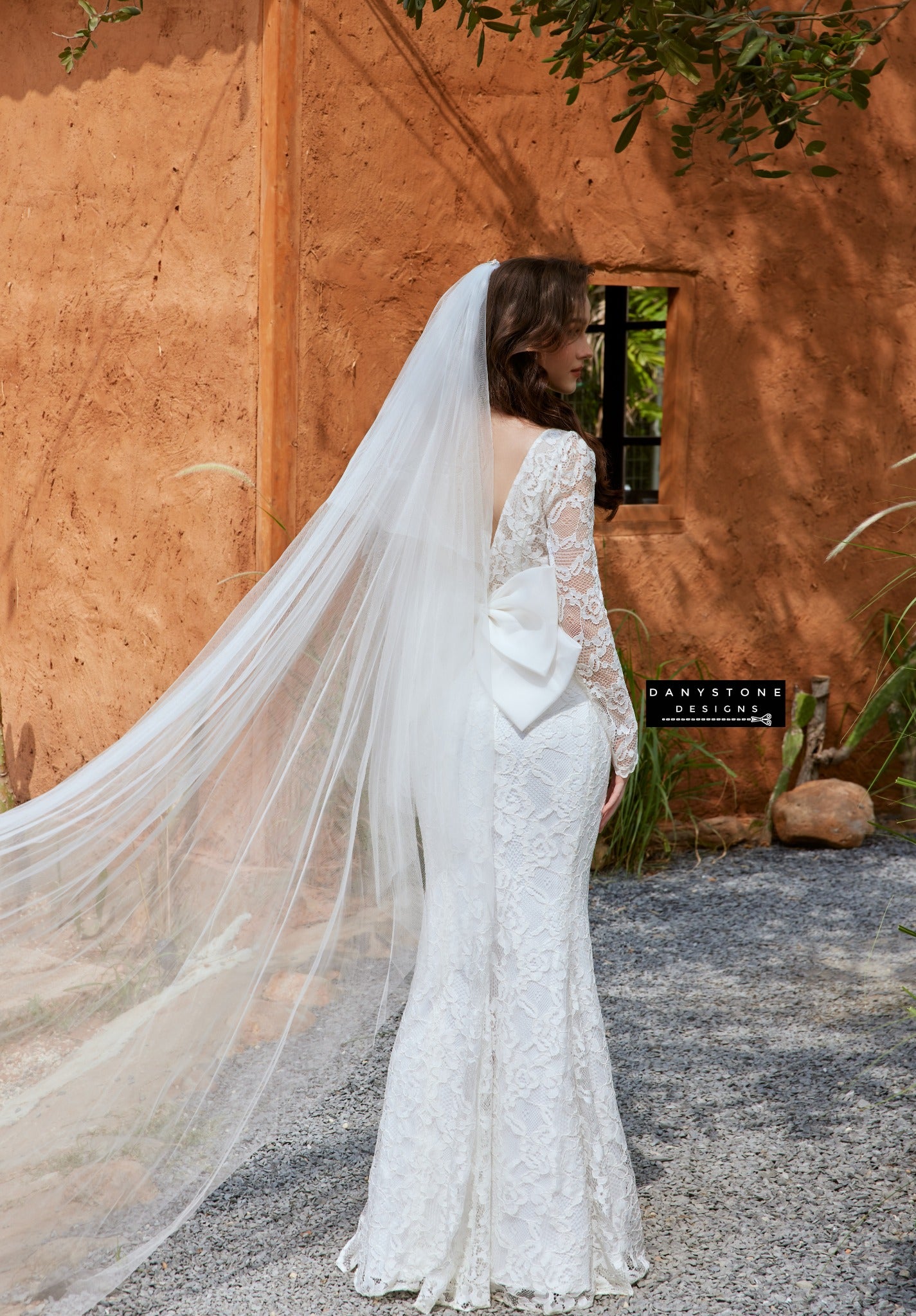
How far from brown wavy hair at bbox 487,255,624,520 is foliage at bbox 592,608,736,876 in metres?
2.82

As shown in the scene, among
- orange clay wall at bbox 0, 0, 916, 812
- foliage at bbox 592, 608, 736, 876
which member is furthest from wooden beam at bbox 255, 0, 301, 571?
foliage at bbox 592, 608, 736, 876

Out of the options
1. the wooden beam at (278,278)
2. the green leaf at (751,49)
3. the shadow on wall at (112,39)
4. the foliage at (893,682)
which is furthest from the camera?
the foliage at (893,682)

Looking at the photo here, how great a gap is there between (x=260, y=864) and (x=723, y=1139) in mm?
1488

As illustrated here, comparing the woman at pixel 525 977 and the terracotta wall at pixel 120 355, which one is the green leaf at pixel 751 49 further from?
the terracotta wall at pixel 120 355

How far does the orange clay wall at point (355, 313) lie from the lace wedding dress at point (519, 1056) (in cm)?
240

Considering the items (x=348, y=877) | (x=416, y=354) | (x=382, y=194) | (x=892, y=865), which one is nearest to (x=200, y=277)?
(x=382, y=194)

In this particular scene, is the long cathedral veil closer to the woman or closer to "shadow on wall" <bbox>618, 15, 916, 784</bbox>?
the woman

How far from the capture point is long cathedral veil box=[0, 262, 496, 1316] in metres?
2.33

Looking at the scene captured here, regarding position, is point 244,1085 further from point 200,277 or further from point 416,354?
point 200,277

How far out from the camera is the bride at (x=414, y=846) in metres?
2.40

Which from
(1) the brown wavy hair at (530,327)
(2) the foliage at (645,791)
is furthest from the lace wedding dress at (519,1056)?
(2) the foliage at (645,791)

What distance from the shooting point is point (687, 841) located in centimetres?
562

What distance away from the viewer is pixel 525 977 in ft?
8.18

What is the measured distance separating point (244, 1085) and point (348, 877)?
408 millimetres
